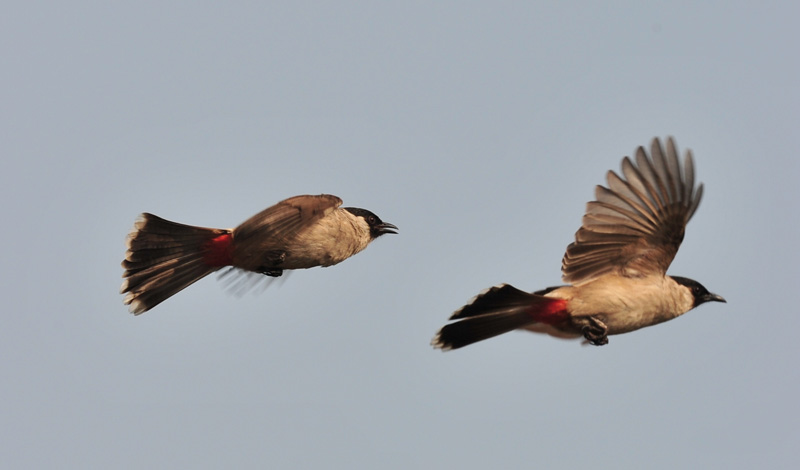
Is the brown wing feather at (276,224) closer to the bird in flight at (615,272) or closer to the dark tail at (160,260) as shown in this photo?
the dark tail at (160,260)

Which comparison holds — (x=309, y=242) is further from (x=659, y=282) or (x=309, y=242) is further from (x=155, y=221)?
(x=659, y=282)

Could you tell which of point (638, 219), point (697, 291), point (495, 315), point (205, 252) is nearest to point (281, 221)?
point (205, 252)

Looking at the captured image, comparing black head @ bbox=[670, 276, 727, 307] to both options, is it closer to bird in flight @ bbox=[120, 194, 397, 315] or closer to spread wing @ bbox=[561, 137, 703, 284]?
spread wing @ bbox=[561, 137, 703, 284]

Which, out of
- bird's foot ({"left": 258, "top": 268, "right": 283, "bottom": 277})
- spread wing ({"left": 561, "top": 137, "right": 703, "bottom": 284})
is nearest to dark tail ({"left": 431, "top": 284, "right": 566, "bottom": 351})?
spread wing ({"left": 561, "top": 137, "right": 703, "bottom": 284})

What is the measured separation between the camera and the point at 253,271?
40.8 ft

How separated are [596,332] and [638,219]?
1.12m

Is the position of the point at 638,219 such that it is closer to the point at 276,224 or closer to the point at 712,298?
the point at 712,298

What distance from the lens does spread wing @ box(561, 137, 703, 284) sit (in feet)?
37.7

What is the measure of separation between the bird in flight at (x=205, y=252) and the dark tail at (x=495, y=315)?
5.15ft

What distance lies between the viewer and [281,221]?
38.7 feet

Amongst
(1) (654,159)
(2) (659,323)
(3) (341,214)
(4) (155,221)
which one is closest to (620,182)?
(1) (654,159)

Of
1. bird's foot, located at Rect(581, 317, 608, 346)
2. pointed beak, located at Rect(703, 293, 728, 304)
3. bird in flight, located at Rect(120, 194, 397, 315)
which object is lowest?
bird's foot, located at Rect(581, 317, 608, 346)

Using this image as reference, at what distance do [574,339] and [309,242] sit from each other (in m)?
2.70

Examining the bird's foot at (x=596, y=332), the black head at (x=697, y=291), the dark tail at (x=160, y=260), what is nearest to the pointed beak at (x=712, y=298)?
the black head at (x=697, y=291)
